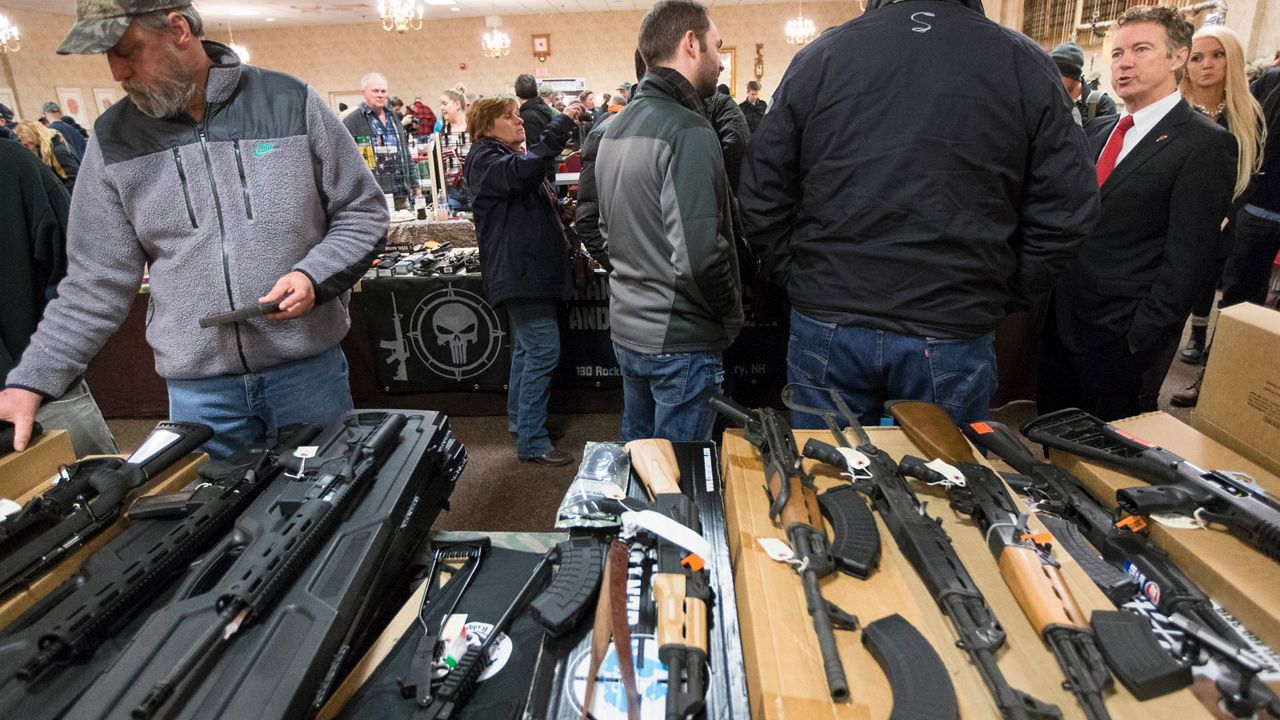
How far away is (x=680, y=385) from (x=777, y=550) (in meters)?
1.13

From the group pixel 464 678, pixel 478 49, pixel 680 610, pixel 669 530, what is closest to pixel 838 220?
pixel 669 530

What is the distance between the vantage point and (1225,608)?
104 centimetres

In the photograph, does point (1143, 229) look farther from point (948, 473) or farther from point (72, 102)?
point (72, 102)

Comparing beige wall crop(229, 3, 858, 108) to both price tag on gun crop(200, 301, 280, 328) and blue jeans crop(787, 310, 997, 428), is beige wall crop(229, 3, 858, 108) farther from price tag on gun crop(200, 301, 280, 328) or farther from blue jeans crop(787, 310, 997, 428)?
price tag on gun crop(200, 301, 280, 328)

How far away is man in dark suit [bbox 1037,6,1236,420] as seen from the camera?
2076 mm

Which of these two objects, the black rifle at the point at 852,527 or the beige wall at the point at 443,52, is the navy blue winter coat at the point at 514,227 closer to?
the black rifle at the point at 852,527

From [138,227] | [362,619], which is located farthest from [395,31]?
[362,619]

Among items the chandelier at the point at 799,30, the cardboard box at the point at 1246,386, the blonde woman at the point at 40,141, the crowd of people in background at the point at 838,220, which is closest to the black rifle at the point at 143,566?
the crowd of people in background at the point at 838,220

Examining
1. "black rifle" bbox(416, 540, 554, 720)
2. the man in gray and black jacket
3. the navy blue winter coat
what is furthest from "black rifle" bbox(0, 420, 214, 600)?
the navy blue winter coat

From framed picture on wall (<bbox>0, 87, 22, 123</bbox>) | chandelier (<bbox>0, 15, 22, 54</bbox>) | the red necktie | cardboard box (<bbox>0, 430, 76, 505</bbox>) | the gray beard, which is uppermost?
chandelier (<bbox>0, 15, 22, 54</bbox>)

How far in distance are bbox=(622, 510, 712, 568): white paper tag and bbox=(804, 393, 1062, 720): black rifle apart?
13.3 inches

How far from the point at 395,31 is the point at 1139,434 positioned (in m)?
17.6

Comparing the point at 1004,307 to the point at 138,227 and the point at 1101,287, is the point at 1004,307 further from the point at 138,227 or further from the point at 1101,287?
the point at 138,227

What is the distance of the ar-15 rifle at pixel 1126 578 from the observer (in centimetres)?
85
